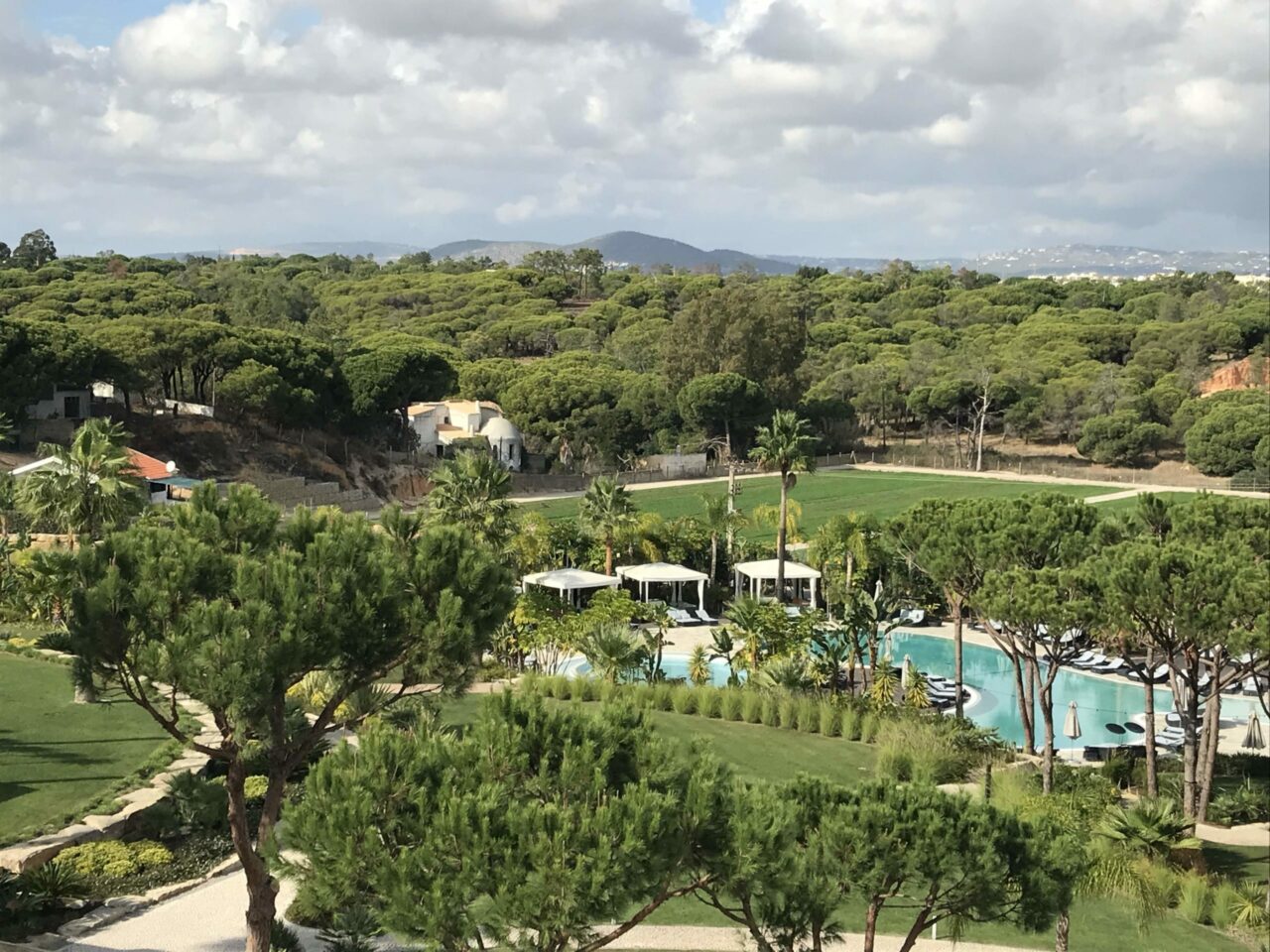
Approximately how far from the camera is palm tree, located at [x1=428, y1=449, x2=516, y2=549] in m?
30.9

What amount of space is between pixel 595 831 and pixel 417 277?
116464mm

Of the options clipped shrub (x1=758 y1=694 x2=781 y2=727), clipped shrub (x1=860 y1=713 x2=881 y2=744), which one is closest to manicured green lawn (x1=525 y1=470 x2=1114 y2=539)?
clipped shrub (x1=758 y1=694 x2=781 y2=727)

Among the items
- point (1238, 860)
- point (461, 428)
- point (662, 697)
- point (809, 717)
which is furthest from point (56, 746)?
point (461, 428)

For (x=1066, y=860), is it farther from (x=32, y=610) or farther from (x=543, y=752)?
(x=32, y=610)

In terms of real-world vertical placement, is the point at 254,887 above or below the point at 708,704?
above

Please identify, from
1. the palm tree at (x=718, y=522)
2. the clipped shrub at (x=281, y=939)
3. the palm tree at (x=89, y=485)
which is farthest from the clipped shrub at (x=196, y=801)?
the palm tree at (x=718, y=522)

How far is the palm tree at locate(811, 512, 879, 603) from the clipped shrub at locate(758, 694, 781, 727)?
975 centimetres

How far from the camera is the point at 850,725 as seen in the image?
25094 mm

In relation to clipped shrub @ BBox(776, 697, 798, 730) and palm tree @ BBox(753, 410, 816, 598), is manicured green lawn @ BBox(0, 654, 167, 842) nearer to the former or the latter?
clipped shrub @ BBox(776, 697, 798, 730)

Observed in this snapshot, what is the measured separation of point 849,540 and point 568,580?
8.06 m

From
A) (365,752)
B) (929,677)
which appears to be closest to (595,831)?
(365,752)

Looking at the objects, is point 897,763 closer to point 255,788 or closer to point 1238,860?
point 1238,860

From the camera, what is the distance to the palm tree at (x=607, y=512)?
1502 inches

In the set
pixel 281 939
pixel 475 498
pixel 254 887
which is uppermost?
pixel 475 498
